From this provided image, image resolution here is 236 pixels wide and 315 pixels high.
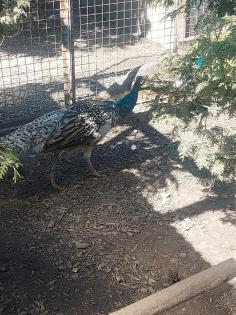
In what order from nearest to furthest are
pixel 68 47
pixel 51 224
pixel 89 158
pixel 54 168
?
pixel 51 224
pixel 54 168
pixel 89 158
pixel 68 47

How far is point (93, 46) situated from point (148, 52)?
135 cm

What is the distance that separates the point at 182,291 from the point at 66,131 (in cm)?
248

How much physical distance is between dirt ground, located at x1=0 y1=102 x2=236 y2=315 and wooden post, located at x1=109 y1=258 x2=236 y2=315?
106 mm

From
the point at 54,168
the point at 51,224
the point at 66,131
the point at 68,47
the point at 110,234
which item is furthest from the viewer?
the point at 68,47

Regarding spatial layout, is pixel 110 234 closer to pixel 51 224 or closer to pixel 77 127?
pixel 51 224

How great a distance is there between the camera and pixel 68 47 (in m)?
7.26

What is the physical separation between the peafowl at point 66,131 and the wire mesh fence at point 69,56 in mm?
1573

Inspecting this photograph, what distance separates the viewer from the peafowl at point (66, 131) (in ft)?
17.5

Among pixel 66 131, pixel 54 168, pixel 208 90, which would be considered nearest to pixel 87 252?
pixel 54 168

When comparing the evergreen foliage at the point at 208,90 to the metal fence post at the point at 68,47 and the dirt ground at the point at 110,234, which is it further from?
the metal fence post at the point at 68,47

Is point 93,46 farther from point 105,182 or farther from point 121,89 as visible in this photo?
point 105,182

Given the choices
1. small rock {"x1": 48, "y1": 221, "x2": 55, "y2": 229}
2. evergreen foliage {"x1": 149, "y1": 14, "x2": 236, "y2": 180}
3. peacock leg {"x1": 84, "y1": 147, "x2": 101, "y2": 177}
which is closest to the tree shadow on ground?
small rock {"x1": 48, "y1": 221, "x2": 55, "y2": 229}

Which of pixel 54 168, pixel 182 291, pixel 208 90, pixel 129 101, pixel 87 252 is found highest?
pixel 208 90

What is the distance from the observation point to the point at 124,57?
987 centimetres
